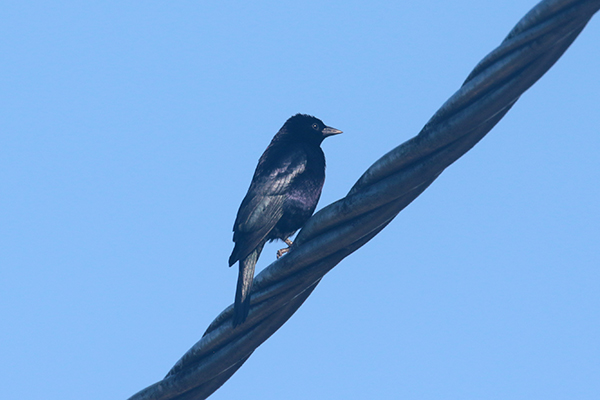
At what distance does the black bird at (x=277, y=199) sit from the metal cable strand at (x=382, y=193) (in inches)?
17.5

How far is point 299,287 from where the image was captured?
3.54 metres

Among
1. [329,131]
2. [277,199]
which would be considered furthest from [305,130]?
[277,199]

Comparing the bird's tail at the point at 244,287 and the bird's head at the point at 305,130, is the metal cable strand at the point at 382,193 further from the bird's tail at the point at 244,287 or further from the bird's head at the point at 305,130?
the bird's head at the point at 305,130

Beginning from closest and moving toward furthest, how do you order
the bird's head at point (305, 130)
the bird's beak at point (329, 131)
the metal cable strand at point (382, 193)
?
1. the metal cable strand at point (382, 193)
2. the bird's head at point (305, 130)
3. the bird's beak at point (329, 131)

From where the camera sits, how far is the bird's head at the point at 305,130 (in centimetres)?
644

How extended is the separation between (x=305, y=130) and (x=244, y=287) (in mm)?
2557

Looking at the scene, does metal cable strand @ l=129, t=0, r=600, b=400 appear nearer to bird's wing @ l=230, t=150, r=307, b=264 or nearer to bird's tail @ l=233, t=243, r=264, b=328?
bird's tail @ l=233, t=243, r=264, b=328

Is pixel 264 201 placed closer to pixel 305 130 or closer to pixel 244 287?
pixel 244 287

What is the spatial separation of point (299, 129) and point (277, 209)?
154cm

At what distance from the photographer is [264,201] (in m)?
5.05

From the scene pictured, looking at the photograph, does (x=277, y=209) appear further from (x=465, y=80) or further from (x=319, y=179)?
(x=465, y=80)

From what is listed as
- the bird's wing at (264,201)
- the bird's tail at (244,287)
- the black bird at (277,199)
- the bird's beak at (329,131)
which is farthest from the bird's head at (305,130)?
the bird's tail at (244,287)

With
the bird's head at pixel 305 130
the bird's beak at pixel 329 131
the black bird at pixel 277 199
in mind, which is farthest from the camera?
the bird's beak at pixel 329 131

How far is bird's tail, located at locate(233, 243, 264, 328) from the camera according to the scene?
358cm
